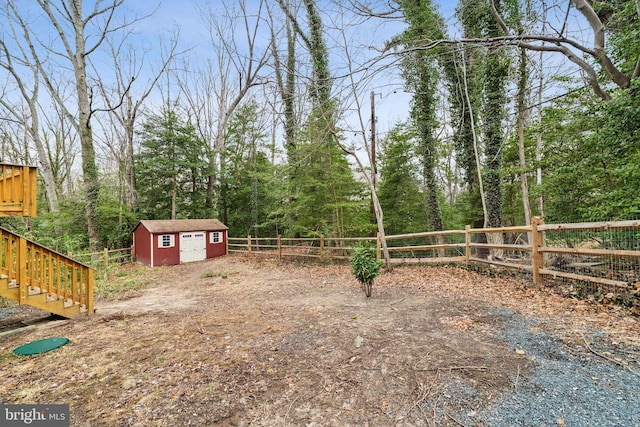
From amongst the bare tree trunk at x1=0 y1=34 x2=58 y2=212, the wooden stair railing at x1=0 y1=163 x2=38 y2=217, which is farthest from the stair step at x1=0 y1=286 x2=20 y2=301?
the bare tree trunk at x1=0 y1=34 x2=58 y2=212

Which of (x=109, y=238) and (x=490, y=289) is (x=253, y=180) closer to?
(x=109, y=238)

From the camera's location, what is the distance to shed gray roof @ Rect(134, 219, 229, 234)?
40.8 feet

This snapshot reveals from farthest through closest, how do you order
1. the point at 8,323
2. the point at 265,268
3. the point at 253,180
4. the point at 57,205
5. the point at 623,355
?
the point at 253,180 < the point at 57,205 < the point at 265,268 < the point at 8,323 < the point at 623,355

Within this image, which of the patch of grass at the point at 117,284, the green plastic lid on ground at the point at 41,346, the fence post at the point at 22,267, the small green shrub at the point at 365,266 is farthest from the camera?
the patch of grass at the point at 117,284

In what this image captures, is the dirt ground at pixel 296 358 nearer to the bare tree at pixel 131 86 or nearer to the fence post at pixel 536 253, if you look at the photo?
the fence post at pixel 536 253

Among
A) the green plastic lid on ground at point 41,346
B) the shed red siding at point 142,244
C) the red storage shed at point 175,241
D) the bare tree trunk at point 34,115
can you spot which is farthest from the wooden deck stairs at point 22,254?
the bare tree trunk at point 34,115

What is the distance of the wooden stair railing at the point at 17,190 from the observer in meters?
3.98

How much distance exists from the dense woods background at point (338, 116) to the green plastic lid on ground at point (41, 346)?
5.37m

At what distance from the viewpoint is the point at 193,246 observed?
13.5 metres

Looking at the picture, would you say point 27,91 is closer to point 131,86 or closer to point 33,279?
point 131,86

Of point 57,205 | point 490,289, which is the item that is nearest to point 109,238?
point 57,205

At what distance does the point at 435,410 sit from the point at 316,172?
8.11 m

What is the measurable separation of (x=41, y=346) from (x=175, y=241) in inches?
393

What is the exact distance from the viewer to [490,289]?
16.9 feet
